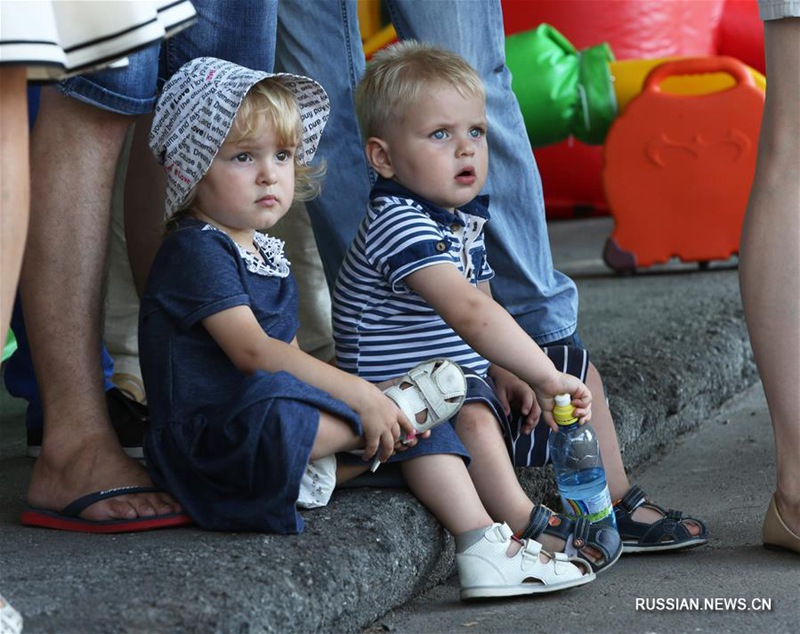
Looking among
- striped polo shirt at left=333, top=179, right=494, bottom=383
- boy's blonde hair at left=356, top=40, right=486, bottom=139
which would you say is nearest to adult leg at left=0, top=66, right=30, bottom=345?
striped polo shirt at left=333, top=179, right=494, bottom=383

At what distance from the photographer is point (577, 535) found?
2246 millimetres

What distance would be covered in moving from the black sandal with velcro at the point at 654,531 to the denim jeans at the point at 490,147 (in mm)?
427

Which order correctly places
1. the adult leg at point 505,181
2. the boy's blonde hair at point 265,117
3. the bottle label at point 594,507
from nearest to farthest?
the boy's blonde hair at point 265,117 < the bottle label at point 594,507 < the adult leg at point 505,181

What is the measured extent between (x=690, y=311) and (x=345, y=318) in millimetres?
1987

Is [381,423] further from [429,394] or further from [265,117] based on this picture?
[265,117]

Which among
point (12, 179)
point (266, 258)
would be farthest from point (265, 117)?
point (12, 179)

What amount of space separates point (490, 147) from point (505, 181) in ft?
0.27

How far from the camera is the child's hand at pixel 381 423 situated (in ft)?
6.89

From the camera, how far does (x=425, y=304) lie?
2.39 meters

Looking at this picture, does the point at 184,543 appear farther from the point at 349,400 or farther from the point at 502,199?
the point at 502,199

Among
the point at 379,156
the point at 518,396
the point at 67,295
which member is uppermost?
the point at 379,156

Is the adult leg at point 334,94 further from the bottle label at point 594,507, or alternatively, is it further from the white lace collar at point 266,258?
the bottle label at point 594,507

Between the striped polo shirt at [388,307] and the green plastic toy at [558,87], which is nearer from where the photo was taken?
the striped polo shirt at [388,307]

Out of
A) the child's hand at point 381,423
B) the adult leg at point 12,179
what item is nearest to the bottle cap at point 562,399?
the child's hand at point 381,423
